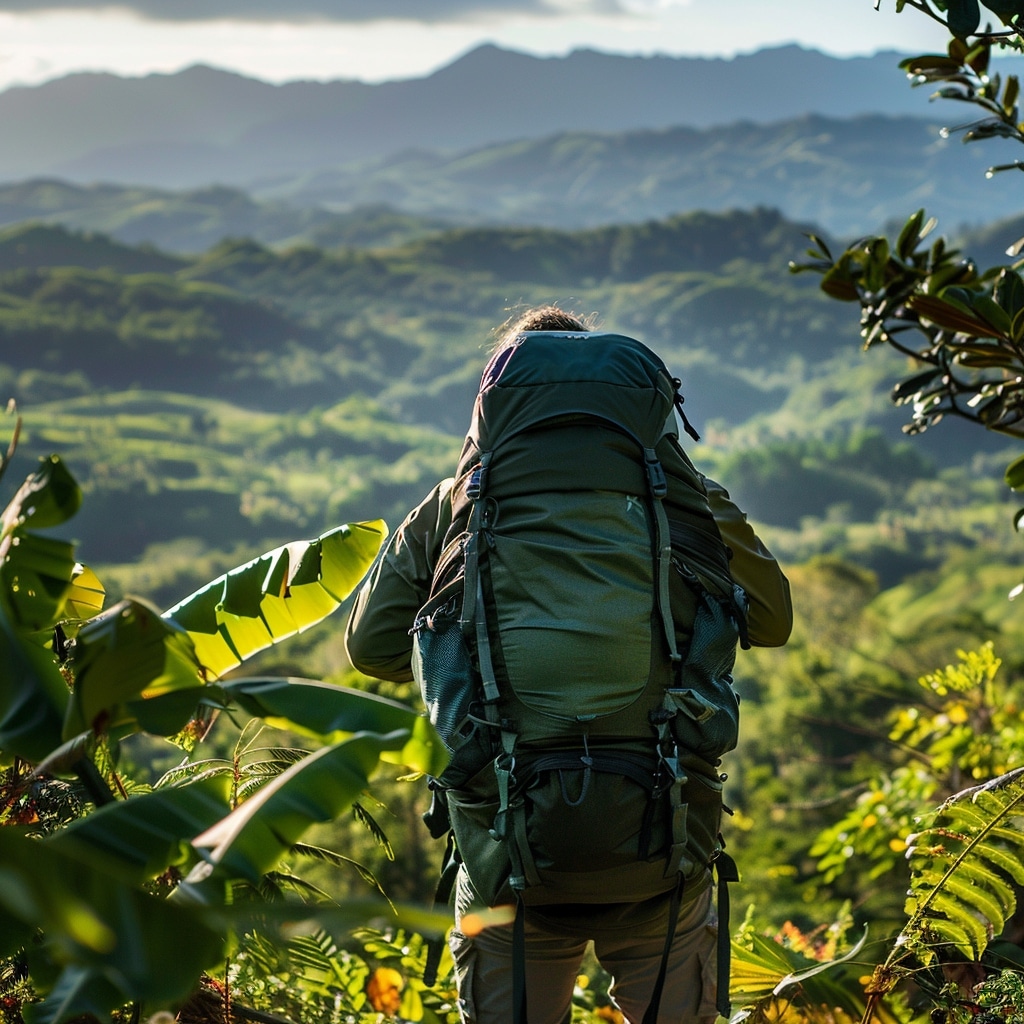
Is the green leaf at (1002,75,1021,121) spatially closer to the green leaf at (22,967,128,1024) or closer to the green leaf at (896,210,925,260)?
the green leaf at (896,210,925,260)

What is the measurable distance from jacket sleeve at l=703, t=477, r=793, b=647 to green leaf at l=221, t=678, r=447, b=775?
713mm

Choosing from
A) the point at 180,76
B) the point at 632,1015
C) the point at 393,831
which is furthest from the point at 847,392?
the point at 180,76

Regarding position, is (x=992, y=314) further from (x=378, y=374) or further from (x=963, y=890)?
(x=378, y=374)

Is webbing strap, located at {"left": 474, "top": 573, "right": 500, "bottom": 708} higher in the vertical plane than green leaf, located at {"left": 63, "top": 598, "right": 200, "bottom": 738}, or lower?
lower

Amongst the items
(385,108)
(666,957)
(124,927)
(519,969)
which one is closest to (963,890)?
(666,957)

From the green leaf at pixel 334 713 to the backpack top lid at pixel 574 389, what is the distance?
518 millimetres

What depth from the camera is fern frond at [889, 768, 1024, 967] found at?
1689mm

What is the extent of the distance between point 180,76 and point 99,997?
7590 inches

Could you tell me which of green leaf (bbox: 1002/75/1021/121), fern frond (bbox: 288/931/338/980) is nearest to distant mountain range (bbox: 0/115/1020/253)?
fern frond (bbox: 288/931/338/980)

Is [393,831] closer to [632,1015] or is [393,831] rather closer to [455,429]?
[632,1015]

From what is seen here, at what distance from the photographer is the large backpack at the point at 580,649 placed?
1.44 meters

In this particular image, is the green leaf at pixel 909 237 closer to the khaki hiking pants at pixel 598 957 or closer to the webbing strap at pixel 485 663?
the webbing strap at pixel 485 663

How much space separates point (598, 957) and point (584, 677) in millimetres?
521

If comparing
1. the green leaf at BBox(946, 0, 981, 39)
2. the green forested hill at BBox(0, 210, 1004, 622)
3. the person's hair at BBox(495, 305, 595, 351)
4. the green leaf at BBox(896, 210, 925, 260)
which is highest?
the green leaf at BBox(946, 0, 981, 39)
